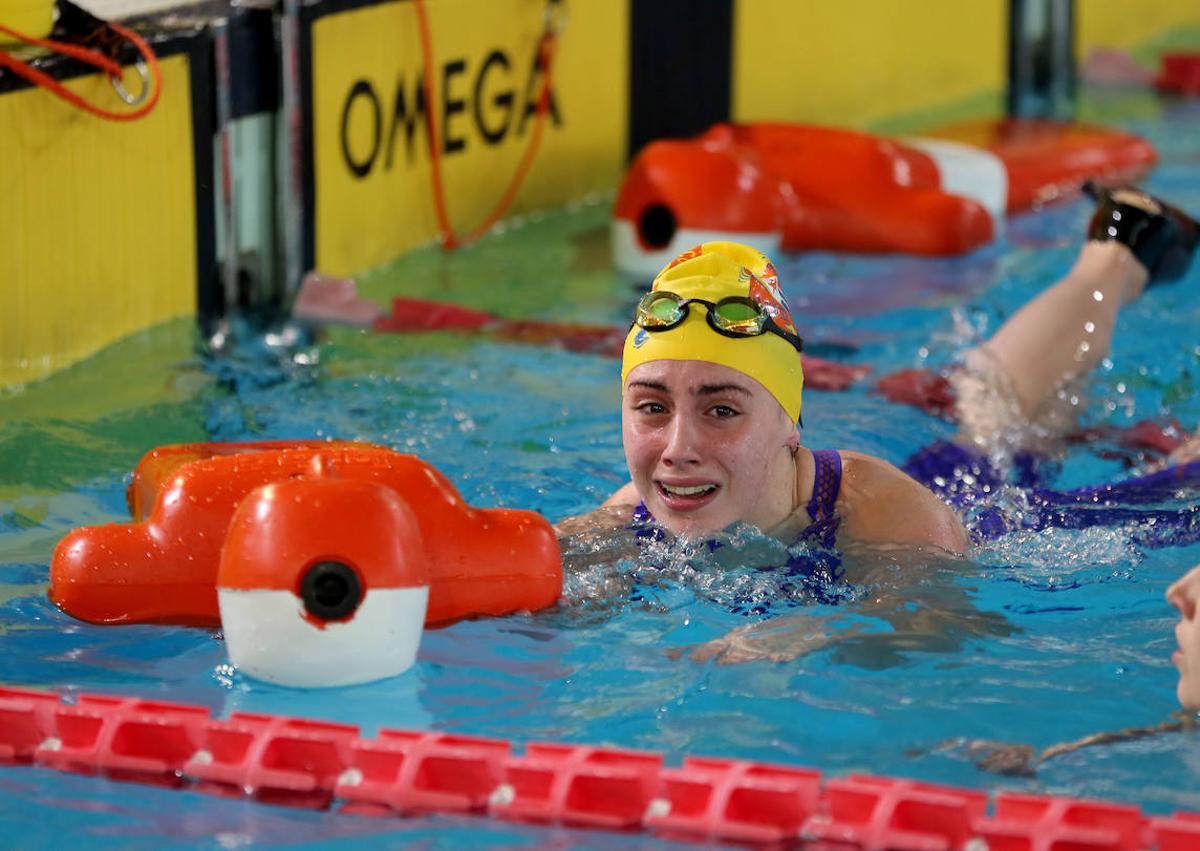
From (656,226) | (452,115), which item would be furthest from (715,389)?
(452,115)

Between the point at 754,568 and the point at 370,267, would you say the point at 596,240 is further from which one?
the point at 754,568

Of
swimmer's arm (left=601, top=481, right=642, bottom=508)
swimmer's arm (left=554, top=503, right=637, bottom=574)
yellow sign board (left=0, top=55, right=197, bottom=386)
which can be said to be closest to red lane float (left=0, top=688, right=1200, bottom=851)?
swimmer's arm (left=554, top=503, right=637, bottom=574)

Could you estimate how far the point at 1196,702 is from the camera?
9.79 ft

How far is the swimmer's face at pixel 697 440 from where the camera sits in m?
3.51

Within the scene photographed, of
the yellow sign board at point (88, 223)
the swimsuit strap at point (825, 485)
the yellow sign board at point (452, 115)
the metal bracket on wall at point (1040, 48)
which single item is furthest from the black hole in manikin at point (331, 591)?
the metal bracket on wall at point (1040, 48)

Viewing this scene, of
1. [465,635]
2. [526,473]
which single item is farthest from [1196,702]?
[526,473]

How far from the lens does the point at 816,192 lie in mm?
7059

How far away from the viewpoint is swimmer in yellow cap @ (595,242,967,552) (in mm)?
3533

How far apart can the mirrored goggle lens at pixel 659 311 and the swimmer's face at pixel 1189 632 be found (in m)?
1.07

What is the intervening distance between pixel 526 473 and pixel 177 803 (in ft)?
6.30

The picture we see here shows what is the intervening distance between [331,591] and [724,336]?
0.95 m

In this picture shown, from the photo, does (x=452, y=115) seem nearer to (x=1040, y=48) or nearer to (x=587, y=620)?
(x=587, y=620)

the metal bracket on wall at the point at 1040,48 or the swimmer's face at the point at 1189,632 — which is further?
the metal bracket on wall at the point at 1040,48

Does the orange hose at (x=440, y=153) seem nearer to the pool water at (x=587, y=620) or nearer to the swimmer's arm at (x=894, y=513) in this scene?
the pool water at (x=587, y=620)
